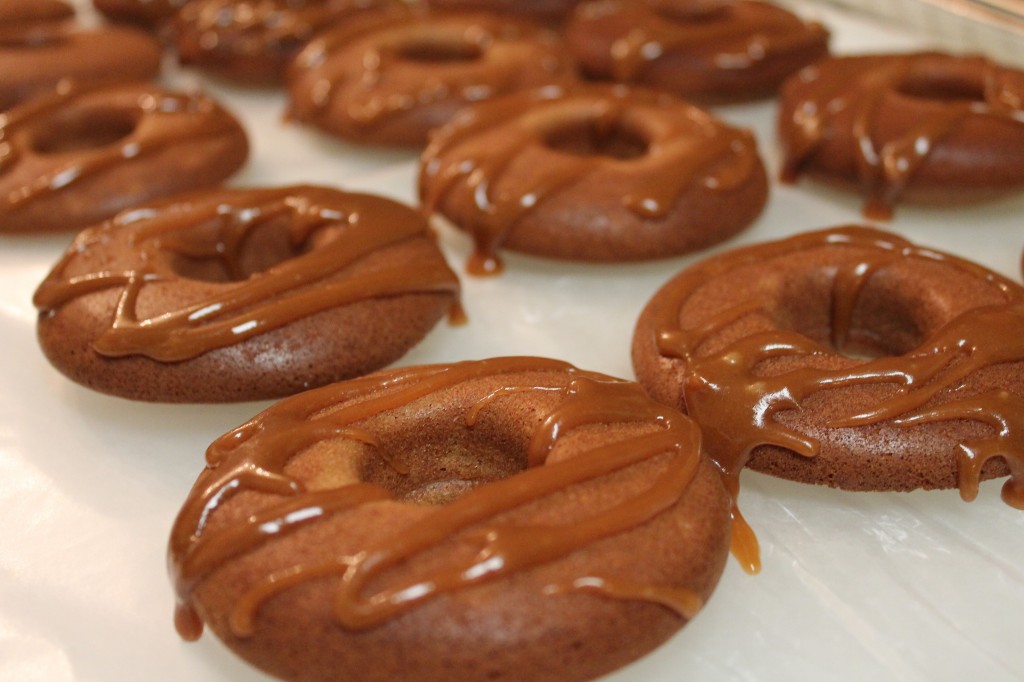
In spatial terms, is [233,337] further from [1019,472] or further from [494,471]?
[1019,472]

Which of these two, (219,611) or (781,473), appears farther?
(781,473)

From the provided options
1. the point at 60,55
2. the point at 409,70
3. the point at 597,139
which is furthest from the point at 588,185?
the point at 60,55

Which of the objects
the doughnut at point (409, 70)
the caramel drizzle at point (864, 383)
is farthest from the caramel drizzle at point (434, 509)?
the doughnut at point (409, 70)

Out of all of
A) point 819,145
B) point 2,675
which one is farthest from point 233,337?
point 819,145

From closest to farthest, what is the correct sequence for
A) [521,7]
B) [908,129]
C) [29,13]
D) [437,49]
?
[908,129] → [437,49] → [29,13] → [521,7]

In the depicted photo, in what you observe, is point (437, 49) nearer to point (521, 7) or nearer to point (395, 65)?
point (395, 65)

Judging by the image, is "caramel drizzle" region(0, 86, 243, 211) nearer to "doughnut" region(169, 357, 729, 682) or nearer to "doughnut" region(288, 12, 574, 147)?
"doughnut" region(288, 12, 574, 147)

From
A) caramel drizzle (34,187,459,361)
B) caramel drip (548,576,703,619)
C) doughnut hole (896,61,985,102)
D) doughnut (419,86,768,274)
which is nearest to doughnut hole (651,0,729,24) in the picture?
doughnut hole (896,61,985,102)
